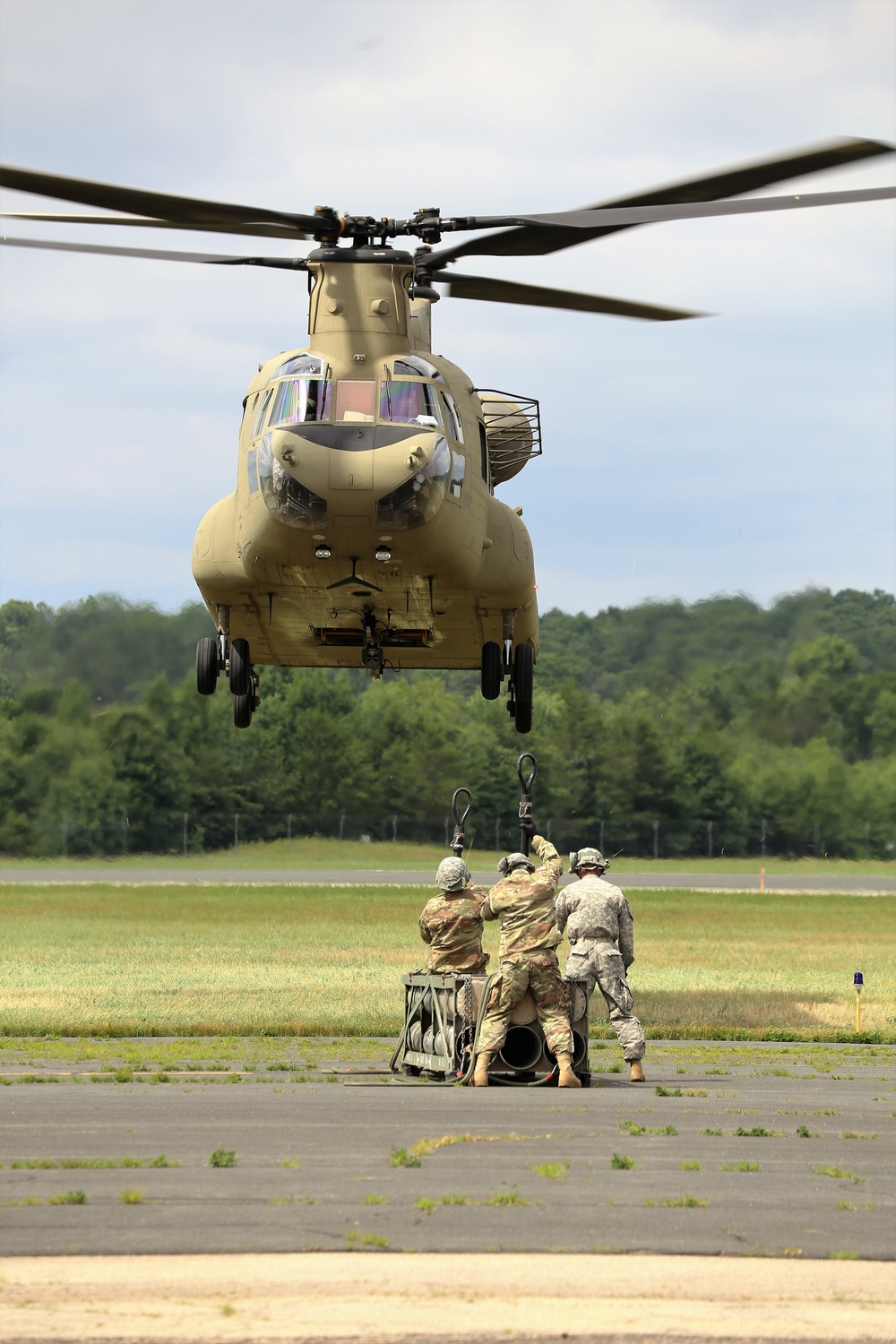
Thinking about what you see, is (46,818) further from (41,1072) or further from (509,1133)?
(509,1133)

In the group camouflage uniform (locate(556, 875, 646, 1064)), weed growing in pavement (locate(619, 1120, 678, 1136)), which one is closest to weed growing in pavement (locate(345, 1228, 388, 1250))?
weed growing in pavement (locate(619, 1120, 678, 1136))

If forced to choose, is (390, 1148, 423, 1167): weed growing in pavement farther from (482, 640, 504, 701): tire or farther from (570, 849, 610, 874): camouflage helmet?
(482, 640, 504, 701): tire

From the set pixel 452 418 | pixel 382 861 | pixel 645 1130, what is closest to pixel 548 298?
pixel 452 418

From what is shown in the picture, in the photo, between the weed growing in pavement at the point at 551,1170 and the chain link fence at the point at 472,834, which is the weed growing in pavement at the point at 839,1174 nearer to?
the weed growing in pavement at the point at 551,1170

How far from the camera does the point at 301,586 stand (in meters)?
18.0

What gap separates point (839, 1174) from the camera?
8.30m

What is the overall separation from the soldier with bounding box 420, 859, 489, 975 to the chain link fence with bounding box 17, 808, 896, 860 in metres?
37.7

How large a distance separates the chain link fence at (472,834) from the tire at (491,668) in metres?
31.7

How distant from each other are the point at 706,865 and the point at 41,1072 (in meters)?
45.2

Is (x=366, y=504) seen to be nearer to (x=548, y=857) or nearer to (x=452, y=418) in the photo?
(x=452, y=418)

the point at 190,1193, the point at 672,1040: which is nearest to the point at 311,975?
→ the point at 672,1040

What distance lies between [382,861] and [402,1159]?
5002cm

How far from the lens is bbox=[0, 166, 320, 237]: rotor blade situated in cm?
1609

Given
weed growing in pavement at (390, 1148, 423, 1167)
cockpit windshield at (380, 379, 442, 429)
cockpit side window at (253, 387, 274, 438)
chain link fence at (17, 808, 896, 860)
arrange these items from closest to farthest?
weed growing in pavement at (390, 1148, 423, 1167) < cockpit windshield at (380, 379, 442, 429) < cockpit side window at (253, 387, 274, 438) < chain link fence at (17, 808, 896, 860)
